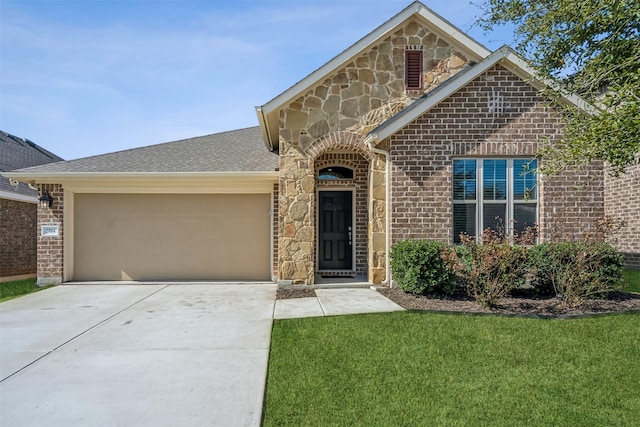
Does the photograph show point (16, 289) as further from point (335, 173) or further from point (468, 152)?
point (468, 152)

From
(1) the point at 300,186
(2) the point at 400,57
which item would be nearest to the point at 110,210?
(1) the point at 300,186

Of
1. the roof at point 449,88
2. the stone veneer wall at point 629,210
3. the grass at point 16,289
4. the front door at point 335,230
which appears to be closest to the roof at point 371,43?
the roof at point 449,88

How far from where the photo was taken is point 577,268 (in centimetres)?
799

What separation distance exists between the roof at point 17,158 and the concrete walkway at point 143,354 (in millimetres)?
5384

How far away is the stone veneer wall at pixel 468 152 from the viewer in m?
9.67

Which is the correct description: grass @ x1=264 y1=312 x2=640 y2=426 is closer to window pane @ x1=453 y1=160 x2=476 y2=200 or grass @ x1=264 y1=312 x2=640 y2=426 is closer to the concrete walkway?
the concrete walkway

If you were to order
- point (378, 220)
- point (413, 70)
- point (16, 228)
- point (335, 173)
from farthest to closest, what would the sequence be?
point (16, 228)
point (335, 173)
point (413, 70)
point (378, 220)

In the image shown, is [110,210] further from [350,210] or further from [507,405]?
[507,405]

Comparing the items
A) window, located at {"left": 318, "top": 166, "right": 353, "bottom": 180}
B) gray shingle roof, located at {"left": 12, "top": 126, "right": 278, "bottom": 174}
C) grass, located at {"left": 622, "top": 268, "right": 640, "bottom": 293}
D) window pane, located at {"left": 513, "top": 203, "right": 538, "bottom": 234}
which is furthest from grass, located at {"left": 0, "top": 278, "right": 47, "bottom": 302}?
grass, located at {"left": 622, "top": 268, "right": 640, "bottom": 293}

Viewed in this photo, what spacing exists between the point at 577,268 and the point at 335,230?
6.19 m

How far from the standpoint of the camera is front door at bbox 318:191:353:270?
12.3 metres

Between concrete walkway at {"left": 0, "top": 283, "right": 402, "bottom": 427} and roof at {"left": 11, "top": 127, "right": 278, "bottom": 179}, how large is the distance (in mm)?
3407

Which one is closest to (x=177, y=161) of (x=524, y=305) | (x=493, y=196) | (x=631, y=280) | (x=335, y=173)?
(x=335, y=173)

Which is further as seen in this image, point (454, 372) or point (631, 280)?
point (631, 280)
